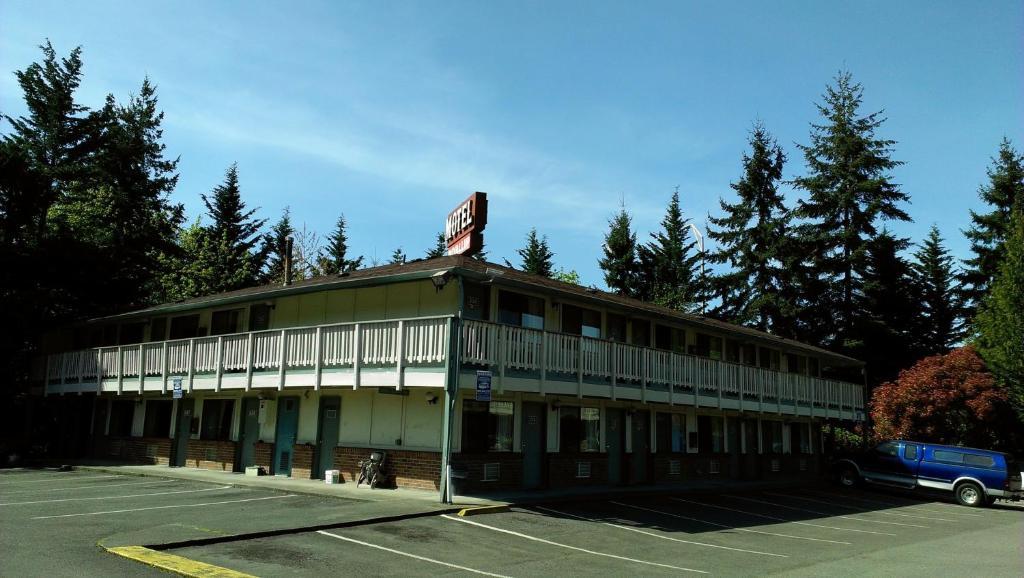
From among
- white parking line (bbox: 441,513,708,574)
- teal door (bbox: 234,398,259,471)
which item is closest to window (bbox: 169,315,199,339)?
teal door (bbox: 234,398,259,471)

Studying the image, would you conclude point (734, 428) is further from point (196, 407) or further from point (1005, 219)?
point (1005, 219)

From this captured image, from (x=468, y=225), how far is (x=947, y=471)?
19.2 meters

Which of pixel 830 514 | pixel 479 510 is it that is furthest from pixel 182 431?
pixel 830 514

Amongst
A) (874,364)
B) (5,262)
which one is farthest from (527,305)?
(874,364)

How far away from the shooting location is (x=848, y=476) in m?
29.4

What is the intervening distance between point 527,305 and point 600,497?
5.46 metres

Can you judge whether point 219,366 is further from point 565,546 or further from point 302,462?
point 565,546

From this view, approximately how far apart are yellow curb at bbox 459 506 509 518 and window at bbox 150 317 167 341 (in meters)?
18.0

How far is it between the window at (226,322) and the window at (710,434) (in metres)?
16.8

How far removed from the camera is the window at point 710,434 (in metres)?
27.8

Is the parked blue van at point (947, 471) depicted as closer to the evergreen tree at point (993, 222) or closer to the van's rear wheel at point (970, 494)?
the van's rear wheel at point (970, 494)

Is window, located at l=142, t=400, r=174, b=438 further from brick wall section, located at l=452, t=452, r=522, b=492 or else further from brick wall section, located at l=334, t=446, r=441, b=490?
brick wall section, located at l=452, t=452, r=522, b=492

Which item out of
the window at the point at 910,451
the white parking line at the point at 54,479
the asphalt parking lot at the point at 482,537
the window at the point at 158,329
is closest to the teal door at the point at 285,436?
the asphalt parking lot at the point at 482,537

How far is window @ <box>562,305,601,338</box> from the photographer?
21953 mm
